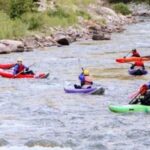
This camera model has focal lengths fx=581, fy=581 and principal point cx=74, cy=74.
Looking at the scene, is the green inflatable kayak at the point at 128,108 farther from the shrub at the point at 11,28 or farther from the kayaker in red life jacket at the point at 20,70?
the shrub at the point at 11,28

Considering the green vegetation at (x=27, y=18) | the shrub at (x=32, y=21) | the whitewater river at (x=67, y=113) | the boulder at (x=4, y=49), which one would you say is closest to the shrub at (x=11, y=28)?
the green vegetation at (x=27, y=18)

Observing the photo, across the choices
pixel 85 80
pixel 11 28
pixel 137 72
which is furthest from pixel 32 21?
pixel 85 80

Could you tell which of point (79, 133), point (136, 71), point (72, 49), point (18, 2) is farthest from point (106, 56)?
point (79, 133)

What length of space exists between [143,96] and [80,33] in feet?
76.5

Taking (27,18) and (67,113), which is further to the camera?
(27,18)

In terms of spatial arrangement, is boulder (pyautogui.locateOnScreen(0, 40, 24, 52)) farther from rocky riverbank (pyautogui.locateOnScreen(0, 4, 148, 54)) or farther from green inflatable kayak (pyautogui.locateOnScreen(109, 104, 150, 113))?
green inflatable kayak (pyautogui.locateOnScreen(109, 104, 150, 113))

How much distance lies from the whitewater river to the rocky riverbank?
296 centimetres

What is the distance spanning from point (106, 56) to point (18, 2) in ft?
36.4

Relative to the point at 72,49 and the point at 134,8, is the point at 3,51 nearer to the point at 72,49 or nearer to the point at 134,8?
the point at 72,49

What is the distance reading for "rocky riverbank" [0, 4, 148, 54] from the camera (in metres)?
30.5

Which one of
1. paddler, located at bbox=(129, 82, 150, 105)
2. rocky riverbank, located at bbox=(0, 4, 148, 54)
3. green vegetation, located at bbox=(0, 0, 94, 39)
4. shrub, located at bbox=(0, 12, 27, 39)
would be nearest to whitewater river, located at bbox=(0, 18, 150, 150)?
paddler, located at bbox=(129, 82, 150, 105)

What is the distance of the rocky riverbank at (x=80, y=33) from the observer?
3050 centimetres

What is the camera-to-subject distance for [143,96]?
1560cm

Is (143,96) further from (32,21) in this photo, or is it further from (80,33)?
(80,33)
